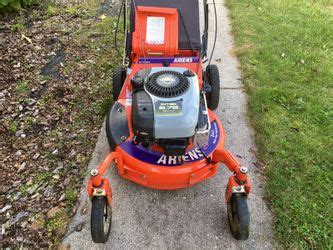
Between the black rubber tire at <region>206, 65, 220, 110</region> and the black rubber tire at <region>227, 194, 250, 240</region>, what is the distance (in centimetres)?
126

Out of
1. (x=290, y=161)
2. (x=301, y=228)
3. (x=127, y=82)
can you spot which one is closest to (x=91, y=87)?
(x=127, y=82)

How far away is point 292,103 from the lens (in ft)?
12.4

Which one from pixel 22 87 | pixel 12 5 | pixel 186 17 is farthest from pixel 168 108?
pixel 12 5

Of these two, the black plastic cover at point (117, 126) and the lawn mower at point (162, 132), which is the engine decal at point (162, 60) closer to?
the lawn mower at point (162, 132)

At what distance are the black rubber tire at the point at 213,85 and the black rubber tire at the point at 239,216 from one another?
4.14 ft

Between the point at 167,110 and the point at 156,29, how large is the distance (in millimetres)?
1338

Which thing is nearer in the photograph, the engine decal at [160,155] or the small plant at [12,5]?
the engine decal at [160,155]

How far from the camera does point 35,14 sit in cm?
539

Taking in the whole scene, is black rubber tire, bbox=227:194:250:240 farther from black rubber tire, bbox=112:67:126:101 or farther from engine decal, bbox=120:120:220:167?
black rubber tire, bbox=112:67:126:101

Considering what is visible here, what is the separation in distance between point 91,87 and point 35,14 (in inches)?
89.3

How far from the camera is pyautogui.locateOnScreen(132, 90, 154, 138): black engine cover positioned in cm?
215

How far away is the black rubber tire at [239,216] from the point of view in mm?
2205

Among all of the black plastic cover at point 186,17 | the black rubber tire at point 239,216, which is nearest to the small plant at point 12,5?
Answer: the black plastic cover at point 186,17

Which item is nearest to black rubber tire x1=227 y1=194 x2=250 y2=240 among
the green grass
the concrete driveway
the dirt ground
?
the concrete driveway
